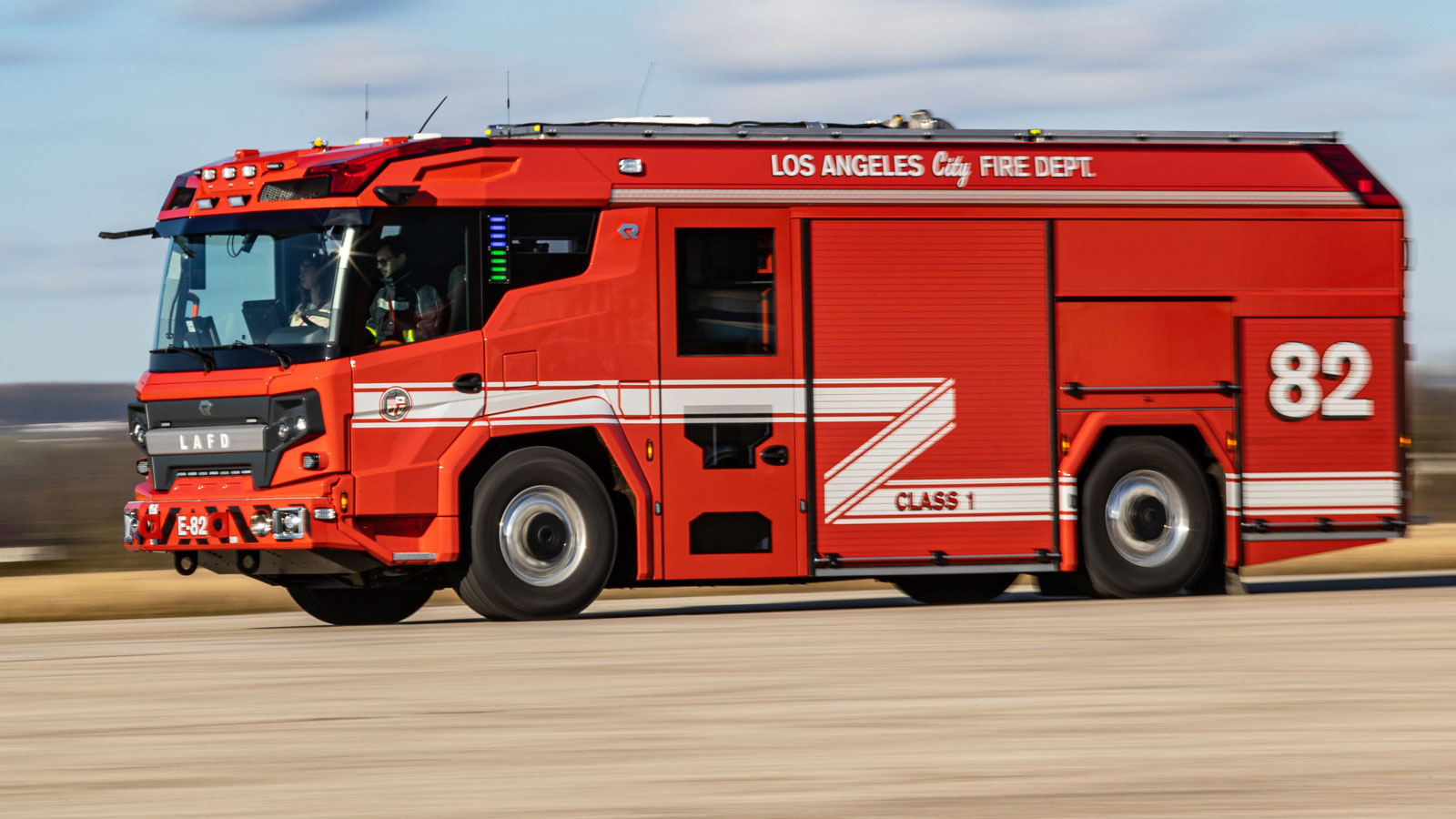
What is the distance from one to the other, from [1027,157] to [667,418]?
3479 millimetres

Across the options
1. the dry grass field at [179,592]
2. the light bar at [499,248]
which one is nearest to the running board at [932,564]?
the light bar at [499,248]

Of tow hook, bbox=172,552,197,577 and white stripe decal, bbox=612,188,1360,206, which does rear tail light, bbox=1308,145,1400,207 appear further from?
tow hook, bbox=172,552,197,577

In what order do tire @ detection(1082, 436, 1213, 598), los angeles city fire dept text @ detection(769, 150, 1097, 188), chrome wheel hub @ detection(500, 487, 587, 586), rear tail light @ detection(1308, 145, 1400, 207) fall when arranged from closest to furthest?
1. chrome wheel hub @ detection(500, 487, 587, 586)
2. los angeles city fire dept text @ detection(769, 150, 1097, 188)
3. tire @ detection(1082, 436, 1213, 598)
4. rear tail light @ detection(1308, 145, 1400, 207)

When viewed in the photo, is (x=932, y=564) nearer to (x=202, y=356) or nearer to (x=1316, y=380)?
(x=1316, y=380)

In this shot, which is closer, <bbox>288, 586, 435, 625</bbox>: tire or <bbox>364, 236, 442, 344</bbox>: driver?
<bbox>364, 236, 442, 344</bbox>: driver

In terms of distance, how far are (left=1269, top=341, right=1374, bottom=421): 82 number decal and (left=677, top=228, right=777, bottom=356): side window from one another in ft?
13.4

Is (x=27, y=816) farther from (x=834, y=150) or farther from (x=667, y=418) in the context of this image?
(x=834, y=150)

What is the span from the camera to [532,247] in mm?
13789

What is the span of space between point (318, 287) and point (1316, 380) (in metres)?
7.59

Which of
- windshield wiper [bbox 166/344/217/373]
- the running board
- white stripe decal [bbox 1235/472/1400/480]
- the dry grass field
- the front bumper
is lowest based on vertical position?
the dry grass field

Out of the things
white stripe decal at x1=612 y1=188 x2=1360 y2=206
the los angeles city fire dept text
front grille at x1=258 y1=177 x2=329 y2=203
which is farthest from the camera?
the los angeles city fire dept text

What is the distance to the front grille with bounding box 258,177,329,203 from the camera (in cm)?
1353

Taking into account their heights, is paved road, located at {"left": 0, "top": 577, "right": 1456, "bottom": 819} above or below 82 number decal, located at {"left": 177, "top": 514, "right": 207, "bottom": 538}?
below

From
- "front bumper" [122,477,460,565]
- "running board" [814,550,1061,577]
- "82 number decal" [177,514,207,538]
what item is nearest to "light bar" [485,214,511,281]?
"front bumper" [122,477,460,565]
